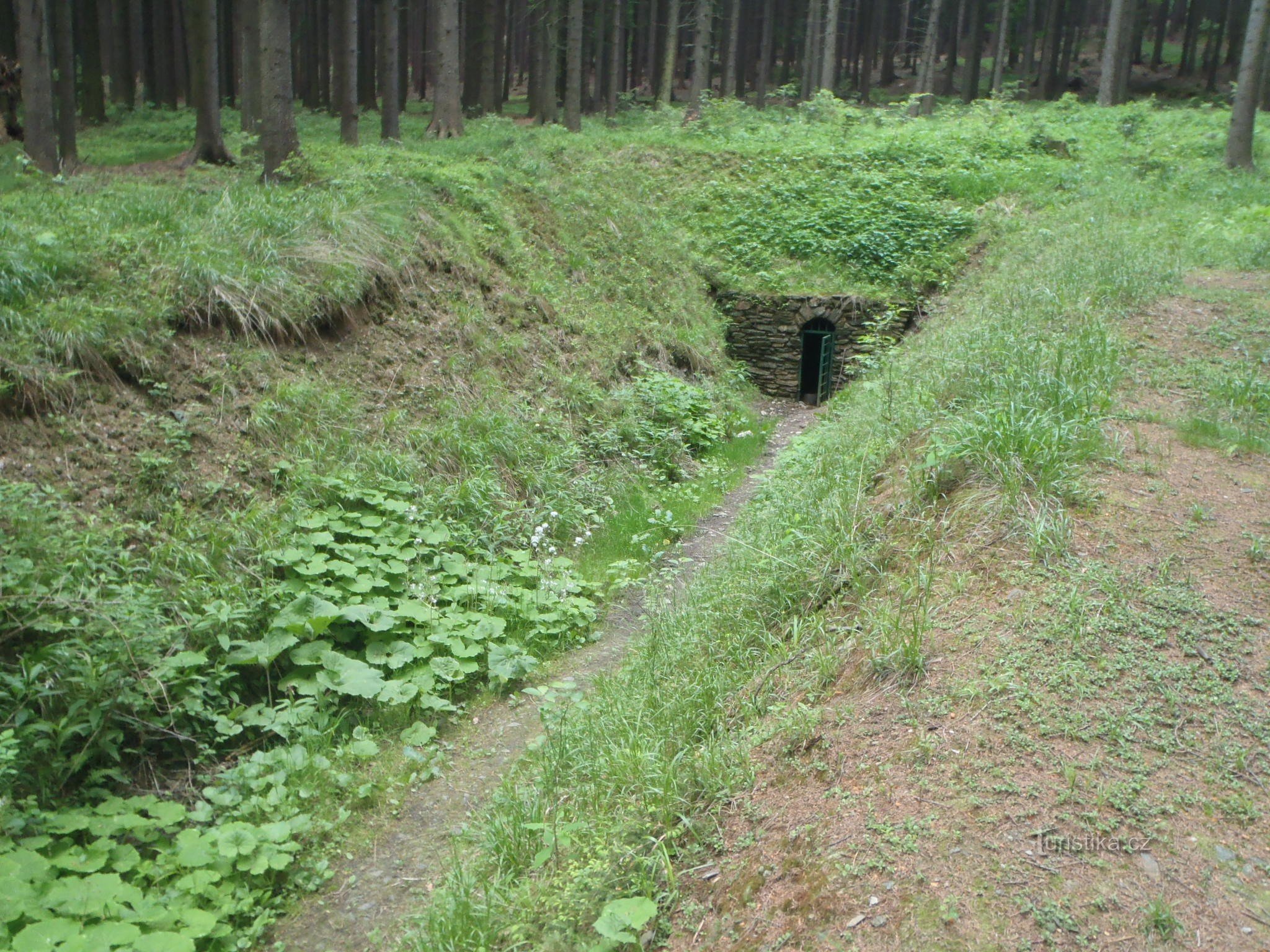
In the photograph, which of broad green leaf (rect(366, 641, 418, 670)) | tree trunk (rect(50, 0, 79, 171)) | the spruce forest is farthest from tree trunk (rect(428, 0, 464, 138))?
broad green leaf (rect(366, 641, 418, 670))

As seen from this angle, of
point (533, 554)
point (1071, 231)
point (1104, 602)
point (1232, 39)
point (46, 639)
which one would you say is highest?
point (1232, 39)

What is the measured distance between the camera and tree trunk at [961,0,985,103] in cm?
3641

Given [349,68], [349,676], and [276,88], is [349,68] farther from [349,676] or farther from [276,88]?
[349,676]

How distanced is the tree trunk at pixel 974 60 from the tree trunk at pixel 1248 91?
2001 centimetres

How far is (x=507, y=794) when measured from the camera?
186 inches

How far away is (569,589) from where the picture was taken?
7453mm

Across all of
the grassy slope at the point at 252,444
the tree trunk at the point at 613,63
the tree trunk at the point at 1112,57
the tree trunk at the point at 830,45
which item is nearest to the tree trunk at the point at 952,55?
the tree trunk at the point at 830,45

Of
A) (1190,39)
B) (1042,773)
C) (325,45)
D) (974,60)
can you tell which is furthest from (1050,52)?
(1042,773)

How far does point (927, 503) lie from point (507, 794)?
2963 millimetres

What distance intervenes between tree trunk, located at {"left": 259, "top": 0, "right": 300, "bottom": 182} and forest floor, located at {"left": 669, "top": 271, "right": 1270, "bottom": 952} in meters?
9.92

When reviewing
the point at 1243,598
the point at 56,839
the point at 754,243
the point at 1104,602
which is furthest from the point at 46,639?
the point at 754,243

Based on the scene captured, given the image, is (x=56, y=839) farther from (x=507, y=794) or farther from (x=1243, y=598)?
(x=1243, y=598)

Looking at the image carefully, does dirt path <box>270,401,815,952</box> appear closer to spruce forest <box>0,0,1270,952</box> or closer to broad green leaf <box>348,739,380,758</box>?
spruce forest <box>0,0,1270,952</box>

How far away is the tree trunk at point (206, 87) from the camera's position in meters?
14.8
